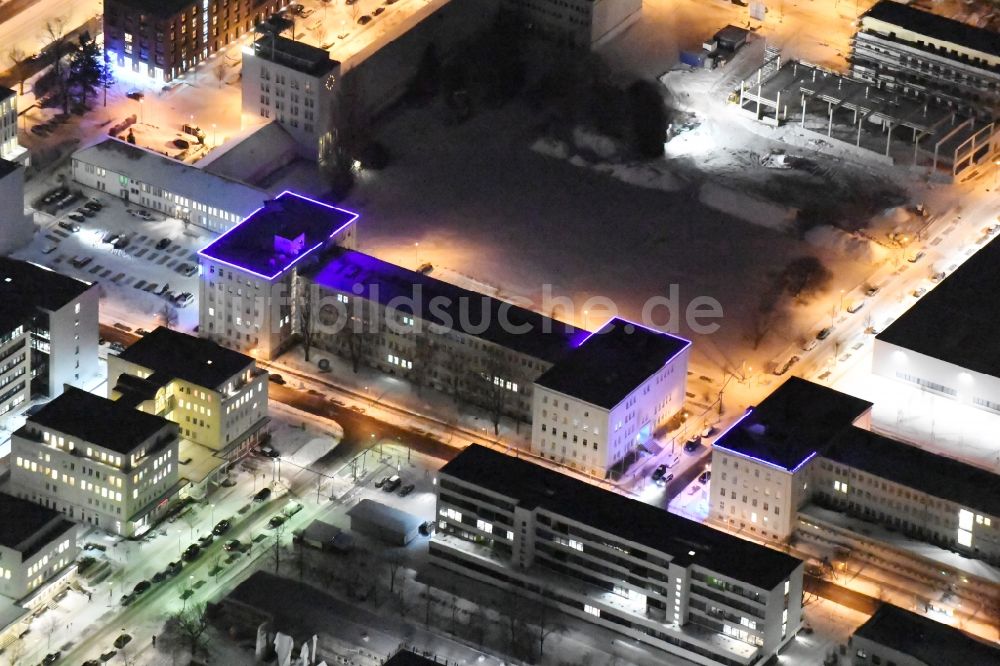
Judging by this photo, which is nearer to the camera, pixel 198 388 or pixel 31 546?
pixel 31 546

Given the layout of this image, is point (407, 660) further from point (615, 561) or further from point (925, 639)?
point (925, 639)

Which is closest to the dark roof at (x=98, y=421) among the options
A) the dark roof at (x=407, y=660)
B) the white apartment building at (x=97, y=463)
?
the white apartment building at (x=97, y=463)

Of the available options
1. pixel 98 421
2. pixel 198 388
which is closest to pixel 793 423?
pixel 198 388

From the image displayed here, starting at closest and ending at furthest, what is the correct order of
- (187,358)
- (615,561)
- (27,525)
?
(27,525), (615,561), (187,358)

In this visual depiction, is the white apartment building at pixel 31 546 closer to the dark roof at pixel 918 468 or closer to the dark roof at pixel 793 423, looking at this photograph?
the dark roof at pixel 793 423

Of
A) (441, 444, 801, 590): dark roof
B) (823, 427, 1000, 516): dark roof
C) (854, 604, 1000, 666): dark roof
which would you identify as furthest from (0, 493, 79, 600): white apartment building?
(823, 427, 1000, 516): dark roof
